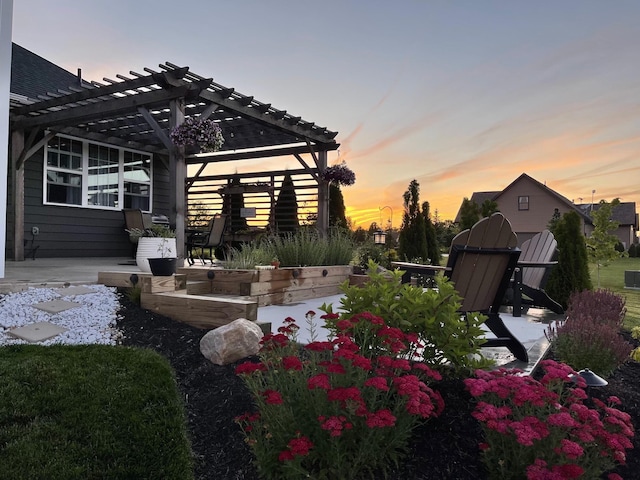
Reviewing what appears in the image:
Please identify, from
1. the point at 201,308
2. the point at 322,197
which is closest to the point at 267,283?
the point at 201,308

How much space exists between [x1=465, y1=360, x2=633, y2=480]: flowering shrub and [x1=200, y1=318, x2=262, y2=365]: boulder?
1.44m

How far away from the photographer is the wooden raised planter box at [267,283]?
14.8ft

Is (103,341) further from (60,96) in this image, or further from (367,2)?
(367,2)

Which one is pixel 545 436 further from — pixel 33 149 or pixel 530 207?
pixel 530 207

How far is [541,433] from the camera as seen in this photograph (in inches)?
56.8

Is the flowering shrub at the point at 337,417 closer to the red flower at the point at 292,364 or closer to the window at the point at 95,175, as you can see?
the red flower at the point at 292,364

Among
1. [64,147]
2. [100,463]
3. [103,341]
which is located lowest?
[100,463]

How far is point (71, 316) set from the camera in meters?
3.53

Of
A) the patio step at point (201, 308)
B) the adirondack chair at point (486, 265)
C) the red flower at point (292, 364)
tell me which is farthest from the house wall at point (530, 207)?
the red flower at point (292, 364)

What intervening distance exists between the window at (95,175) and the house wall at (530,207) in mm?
22042

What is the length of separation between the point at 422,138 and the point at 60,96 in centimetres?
644

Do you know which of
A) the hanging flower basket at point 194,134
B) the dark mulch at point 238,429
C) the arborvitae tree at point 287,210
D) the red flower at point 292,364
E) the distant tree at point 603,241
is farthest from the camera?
the arborvitae tree at point 287,210

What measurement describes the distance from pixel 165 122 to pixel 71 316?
6009mm

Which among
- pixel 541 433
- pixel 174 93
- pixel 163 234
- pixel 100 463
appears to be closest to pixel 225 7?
pixel 174 93
